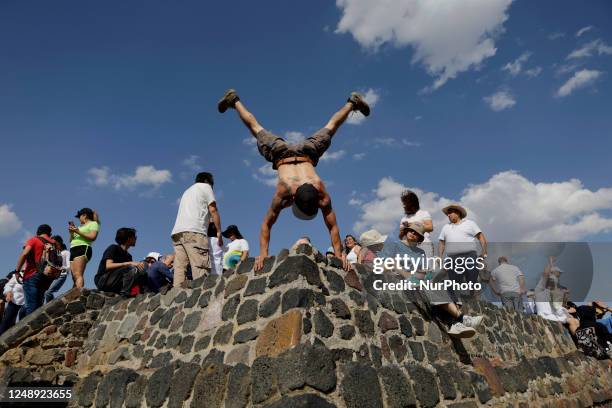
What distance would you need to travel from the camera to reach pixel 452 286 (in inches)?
215

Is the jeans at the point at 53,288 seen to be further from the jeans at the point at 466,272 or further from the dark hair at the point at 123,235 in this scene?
the jeans at the point at 466,272

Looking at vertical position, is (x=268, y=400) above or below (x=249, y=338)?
below

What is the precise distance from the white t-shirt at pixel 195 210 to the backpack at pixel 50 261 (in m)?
2.98

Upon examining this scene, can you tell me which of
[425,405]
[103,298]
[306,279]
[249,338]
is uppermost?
[103,298]

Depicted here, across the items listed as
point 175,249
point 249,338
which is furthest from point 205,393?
point 175,249

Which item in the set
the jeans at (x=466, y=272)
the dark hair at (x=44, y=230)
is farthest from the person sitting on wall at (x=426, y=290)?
the dark hair at (x=44, y=230)

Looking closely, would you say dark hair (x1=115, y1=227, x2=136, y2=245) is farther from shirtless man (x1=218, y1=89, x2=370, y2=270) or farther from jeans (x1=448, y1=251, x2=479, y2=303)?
jeans (x1=448, y1=251, x2=479, y2=303)

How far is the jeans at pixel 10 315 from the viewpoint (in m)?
7.04

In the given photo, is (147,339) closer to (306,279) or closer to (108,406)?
(108,406)

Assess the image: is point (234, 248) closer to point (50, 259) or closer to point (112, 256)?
point (112, 256)

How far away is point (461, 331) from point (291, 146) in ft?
10.2

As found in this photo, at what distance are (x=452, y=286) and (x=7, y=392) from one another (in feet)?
21.1

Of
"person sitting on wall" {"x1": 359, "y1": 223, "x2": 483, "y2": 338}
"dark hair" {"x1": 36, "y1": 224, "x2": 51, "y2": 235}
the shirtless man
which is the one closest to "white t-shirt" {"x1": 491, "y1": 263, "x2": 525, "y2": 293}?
"person sitting on wall" {"x1": 359, "y1": 223, "x2": 483, "y2": 338}

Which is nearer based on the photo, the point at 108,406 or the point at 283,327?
the point at 283,327
